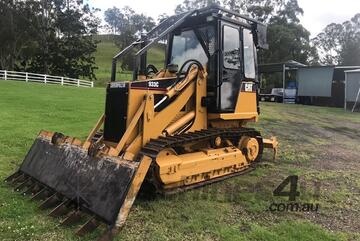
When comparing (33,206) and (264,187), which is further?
(264,187)

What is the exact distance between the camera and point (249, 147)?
810 cm

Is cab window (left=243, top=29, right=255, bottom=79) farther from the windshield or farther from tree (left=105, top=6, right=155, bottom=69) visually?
tree (left=105, top=6, right=155, bottom=69)

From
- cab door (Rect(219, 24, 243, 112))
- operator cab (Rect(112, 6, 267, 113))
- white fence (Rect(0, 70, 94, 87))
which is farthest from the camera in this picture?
white fence (Rect(0, 70, 94, 87))

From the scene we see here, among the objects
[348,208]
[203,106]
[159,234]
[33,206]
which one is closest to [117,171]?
[159,234]

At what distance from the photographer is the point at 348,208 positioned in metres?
6.10

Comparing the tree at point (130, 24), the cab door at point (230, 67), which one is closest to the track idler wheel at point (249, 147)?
the cab door at point (230, 67)

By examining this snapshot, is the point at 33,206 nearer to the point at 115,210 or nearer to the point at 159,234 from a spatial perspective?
the point at 115,210

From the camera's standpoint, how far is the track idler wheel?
26.3ft

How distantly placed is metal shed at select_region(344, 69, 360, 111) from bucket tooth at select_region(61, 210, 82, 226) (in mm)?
24914

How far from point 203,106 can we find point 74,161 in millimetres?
2698

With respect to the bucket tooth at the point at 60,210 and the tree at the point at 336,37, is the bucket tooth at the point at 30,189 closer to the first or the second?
the bucket tooth at the point at 60,210

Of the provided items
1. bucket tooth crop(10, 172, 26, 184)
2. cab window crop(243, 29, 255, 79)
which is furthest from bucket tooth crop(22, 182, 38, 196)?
cab window crop(243, 29, 255, 79)

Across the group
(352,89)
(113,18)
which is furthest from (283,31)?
(113,18)

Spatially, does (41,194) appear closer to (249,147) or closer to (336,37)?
(249,147)
